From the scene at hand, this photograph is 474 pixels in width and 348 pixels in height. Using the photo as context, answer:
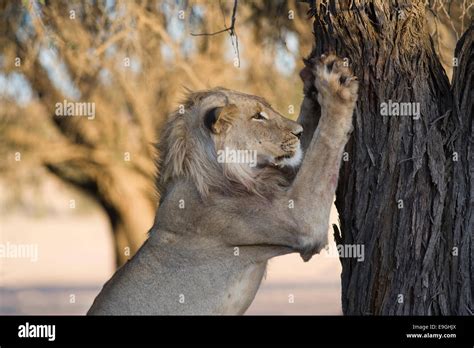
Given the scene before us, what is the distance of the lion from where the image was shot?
5.30m

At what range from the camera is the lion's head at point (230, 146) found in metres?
5.48

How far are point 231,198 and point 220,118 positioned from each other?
49 centimetres

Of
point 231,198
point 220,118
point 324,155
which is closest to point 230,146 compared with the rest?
point 220,118

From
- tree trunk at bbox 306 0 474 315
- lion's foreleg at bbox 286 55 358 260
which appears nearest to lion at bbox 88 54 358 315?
lion's foreleg at bbox 286 55 358 260

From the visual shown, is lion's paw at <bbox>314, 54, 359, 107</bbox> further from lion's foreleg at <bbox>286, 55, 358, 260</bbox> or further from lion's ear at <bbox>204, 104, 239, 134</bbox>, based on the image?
lion's ear at <bbox>204, 104, 239, 134</bbox>

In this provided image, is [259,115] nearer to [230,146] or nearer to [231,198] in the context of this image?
[230,146]

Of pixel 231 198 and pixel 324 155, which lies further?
pixel 231 198

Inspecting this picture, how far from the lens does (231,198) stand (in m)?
5.47

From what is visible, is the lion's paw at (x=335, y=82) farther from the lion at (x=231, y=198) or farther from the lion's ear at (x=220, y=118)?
the lion's ear at (x=220, y=118)

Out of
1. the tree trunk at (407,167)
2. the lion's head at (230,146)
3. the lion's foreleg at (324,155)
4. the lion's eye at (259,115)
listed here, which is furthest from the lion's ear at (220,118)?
the tree trunk at (407,167)

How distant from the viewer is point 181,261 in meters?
5.46

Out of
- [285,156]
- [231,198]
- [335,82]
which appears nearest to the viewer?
[335,82]

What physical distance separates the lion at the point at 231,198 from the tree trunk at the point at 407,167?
8.5 inches

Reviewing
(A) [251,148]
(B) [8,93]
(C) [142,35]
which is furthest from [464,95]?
(B) [8,93]
